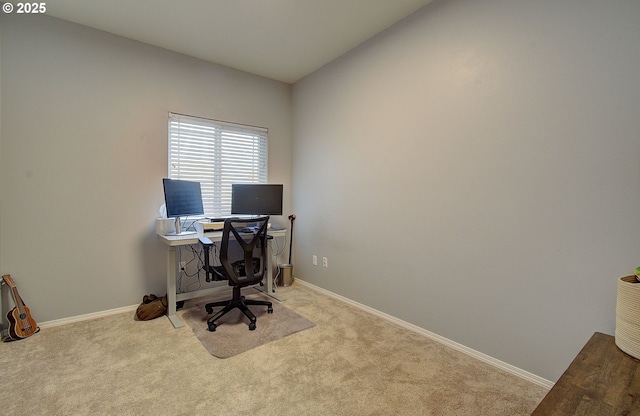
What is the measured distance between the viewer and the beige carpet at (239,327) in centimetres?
230

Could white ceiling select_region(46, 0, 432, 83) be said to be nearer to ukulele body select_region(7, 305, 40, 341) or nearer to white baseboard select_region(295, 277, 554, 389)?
ukulele body select_region(7, 305, 40, 341)

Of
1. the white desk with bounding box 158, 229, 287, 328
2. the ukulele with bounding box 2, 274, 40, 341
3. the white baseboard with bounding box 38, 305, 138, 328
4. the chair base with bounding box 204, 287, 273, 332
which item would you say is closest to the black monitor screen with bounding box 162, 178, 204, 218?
the white desk with bounding box 158, 229, 287, 328

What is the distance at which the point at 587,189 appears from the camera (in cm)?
167

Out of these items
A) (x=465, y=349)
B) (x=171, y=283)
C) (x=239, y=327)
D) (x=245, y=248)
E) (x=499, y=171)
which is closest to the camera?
(x=499, y=171)

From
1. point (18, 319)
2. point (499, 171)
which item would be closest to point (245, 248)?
point (18, 319)

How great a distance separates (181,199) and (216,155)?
0.83 m

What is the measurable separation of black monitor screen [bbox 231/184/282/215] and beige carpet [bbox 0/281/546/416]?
1445 millimetres

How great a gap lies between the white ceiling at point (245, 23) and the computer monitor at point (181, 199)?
1434 millimetres

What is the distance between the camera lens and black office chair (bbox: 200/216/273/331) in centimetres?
260

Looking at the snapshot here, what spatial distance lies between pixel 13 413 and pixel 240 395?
1.18m

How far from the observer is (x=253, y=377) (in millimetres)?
1901

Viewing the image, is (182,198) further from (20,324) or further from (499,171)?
(499,171)

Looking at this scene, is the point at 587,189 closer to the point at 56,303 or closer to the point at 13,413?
the point at 13,413

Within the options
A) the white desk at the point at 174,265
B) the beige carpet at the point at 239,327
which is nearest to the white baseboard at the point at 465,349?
the beige carpet at the point at 239,327
